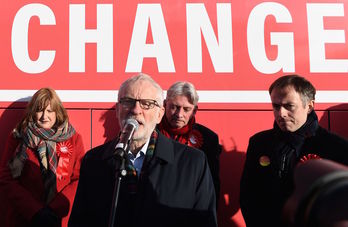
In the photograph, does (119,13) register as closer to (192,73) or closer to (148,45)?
(148,45)

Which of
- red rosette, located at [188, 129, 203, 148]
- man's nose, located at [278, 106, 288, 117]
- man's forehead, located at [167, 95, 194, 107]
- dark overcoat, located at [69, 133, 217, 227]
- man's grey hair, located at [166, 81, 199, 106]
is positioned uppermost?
man's grey hair, located at [166, 81, 199, 106]

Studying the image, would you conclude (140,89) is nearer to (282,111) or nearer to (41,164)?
(282,111)

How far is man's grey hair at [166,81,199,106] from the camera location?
2.73m

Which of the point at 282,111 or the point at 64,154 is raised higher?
the point at 282,111

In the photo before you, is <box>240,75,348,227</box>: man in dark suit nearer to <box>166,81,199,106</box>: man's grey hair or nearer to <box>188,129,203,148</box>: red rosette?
<box>188,129,203,148</box>: red rosette

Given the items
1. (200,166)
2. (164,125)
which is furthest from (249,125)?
(200,166)

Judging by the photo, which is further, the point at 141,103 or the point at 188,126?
the point at 188,126

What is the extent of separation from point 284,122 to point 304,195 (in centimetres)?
201

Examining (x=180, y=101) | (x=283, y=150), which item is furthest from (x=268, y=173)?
(x=180, y=101)

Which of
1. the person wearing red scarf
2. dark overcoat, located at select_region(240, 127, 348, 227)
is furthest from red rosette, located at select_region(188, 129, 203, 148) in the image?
dark overcoat, located at select_region(240, 127, 348, 227)

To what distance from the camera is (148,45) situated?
9.63ft

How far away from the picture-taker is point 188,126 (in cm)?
283

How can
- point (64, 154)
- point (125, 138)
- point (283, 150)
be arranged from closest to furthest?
point (125, 138) → point (283, 150) → point (64, 154)

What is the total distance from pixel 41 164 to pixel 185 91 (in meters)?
1.23
